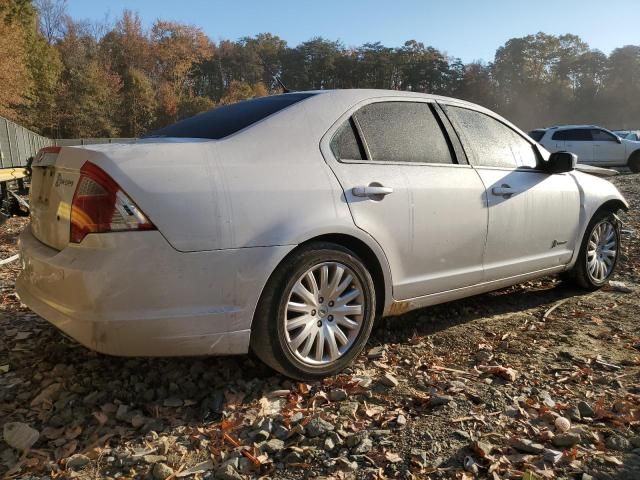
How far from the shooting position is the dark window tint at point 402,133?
313cm

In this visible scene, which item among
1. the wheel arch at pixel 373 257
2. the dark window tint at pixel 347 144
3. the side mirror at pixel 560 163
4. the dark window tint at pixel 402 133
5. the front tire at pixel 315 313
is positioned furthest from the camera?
the side mirror at pixel 560 163

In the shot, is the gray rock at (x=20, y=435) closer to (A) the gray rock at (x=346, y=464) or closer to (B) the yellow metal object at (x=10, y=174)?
(A) the gray rock at (x=346, y=464)

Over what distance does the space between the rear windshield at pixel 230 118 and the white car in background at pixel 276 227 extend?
0.02 metres

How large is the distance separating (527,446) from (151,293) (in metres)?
1.73

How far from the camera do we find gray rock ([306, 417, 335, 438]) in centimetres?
235

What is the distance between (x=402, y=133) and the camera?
10.8 feet

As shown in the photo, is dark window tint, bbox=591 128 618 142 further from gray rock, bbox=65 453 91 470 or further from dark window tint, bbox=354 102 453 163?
gray rock, bbox=65 453 91 470

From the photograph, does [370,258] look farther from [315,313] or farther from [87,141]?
[87,141]

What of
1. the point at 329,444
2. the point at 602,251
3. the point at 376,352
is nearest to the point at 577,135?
the point at 602,251

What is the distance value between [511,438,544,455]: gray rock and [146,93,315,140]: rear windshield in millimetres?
1957

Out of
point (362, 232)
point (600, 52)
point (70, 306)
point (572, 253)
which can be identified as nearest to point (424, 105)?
point (362, 232)

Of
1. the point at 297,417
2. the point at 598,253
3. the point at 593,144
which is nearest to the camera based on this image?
the point at 297,417

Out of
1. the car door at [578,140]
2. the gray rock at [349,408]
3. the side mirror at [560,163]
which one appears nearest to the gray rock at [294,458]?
the gray rock at [349,408]

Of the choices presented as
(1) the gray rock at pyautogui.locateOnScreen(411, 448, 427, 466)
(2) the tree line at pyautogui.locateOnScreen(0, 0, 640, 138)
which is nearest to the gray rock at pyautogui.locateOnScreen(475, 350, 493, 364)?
(1) the gray rock at pyautogui.locateOnScreen(411, 448, 427, 466)
